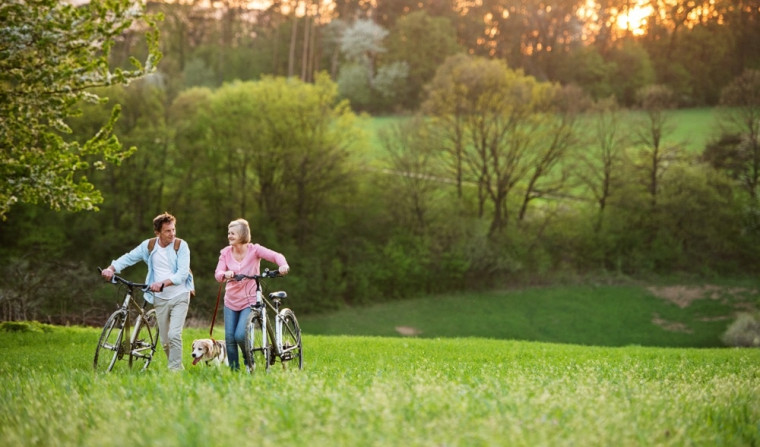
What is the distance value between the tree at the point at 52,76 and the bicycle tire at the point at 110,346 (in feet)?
18.3

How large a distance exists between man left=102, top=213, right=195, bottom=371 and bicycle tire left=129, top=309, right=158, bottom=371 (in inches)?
13.2

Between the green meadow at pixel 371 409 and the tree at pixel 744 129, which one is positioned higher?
the tree at pixel 744 129

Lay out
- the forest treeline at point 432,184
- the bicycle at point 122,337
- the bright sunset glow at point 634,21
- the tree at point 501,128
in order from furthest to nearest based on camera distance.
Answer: the bright sunset glow at point 634,21, the tree at point 501,128, the forest treeline at point 432,184, the bicycle at point 122,337

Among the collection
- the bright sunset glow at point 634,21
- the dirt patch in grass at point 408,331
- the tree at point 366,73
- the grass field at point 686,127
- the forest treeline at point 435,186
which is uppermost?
the bright sunset glow at point 634,21

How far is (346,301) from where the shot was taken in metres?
55.8

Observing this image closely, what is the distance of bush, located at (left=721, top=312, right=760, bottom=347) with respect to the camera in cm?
4306

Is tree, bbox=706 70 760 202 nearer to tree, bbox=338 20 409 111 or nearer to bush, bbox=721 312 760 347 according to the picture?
bush, bbox=721 312 760 347

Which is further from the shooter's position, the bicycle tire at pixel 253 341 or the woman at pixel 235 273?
the woman at pixel 235 273

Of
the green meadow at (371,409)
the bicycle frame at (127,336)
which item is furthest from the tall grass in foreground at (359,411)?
the bicycle frame at (127,336)

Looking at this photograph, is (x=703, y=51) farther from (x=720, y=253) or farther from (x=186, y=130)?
(x=186, y=130)

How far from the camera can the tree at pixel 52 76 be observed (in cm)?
1579

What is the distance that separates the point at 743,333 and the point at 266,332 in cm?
3973

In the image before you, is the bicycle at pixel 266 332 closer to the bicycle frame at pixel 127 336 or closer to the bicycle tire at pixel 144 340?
the bicycle frame at pixel 127 336

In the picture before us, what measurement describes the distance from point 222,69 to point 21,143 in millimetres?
65907
